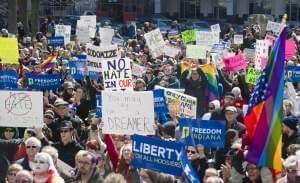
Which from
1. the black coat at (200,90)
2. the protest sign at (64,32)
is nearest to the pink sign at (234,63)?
the black coat at (200,90)

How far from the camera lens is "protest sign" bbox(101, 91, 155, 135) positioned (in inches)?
428

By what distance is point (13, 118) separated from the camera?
1170 cm

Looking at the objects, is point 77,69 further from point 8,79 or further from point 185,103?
point 185,103

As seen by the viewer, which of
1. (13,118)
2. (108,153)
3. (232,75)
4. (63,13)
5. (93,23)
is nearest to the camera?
(108,153)

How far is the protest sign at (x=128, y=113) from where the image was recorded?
1088cm

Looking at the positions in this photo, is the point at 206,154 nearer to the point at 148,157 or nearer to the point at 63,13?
the point at 148,157

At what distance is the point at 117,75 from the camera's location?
13.6 metres

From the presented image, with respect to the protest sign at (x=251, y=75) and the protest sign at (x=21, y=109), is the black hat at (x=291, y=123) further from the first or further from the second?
the protest sign at (x=251, y=75)

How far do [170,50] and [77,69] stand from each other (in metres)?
4.53

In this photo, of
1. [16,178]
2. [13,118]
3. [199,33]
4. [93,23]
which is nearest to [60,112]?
[13,118]

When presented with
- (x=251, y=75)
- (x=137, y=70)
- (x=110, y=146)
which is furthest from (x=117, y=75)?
(x=137, y=70)

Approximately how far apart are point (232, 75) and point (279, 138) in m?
10.3

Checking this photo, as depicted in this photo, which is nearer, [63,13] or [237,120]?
[237,120]

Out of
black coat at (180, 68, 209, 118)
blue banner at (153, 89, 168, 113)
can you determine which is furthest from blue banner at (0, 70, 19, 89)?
blue banner at (153, 89, 168, 113)
